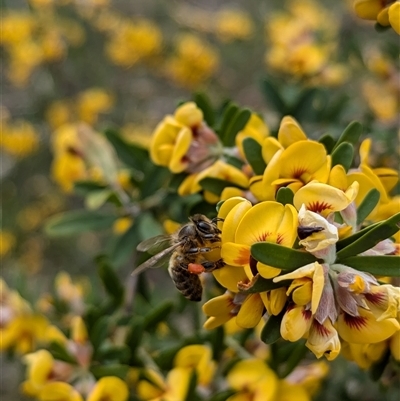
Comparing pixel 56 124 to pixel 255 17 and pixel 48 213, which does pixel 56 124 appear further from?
pixel 255 17

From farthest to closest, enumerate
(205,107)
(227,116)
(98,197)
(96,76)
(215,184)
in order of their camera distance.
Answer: (96,76)
(98,197)
(205,107)
(227,116)
(215,184)

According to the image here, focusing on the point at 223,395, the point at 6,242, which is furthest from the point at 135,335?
the point at 6,242

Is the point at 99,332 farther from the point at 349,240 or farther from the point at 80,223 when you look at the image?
the point at 349,240

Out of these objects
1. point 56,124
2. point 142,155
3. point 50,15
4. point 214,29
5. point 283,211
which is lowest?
point 56,124

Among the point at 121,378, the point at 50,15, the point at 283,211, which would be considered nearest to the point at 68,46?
the point at 50,15

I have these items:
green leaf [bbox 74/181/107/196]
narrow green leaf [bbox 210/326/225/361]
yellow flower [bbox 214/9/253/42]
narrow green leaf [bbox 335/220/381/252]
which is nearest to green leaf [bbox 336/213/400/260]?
narrow green leaf [bbox 335/220/381/252]
